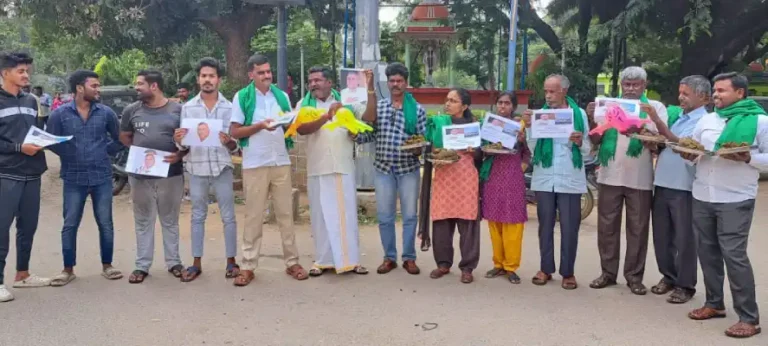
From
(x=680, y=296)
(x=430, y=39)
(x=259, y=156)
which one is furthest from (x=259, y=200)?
(x=430, y=39)

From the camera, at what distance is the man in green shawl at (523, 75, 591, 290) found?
5.11 meters

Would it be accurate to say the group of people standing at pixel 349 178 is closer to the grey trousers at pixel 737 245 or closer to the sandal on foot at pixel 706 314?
the sandal on foot at pixel 706 314

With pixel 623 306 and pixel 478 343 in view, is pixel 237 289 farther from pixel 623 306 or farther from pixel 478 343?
pixel 623 306

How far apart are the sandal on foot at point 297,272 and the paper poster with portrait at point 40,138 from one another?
6.61 ft

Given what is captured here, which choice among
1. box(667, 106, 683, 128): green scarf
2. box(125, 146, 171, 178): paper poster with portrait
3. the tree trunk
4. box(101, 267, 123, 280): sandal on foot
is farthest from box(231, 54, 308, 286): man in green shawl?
the tree trunk

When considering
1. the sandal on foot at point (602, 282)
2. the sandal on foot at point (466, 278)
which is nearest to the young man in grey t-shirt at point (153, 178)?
the sandal on foot at point (466, 278)

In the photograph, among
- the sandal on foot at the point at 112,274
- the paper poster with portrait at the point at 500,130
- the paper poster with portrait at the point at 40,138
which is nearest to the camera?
the paper poster with portrait at the point at 40,138

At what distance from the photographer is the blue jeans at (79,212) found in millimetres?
5312

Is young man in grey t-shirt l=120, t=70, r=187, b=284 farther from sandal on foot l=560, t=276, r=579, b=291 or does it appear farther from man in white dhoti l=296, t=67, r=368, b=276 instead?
sandal on foot l=560, t=276, r=579, b=291

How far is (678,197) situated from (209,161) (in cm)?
352

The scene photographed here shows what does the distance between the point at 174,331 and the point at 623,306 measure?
3.07 metres

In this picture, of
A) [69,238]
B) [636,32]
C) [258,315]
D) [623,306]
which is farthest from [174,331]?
[636,32]

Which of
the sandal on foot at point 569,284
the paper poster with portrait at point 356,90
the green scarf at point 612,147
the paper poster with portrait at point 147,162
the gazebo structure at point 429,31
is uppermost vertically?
the gazebo structure at point 429,31

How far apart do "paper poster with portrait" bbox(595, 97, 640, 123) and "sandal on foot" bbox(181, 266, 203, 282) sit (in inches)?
132
